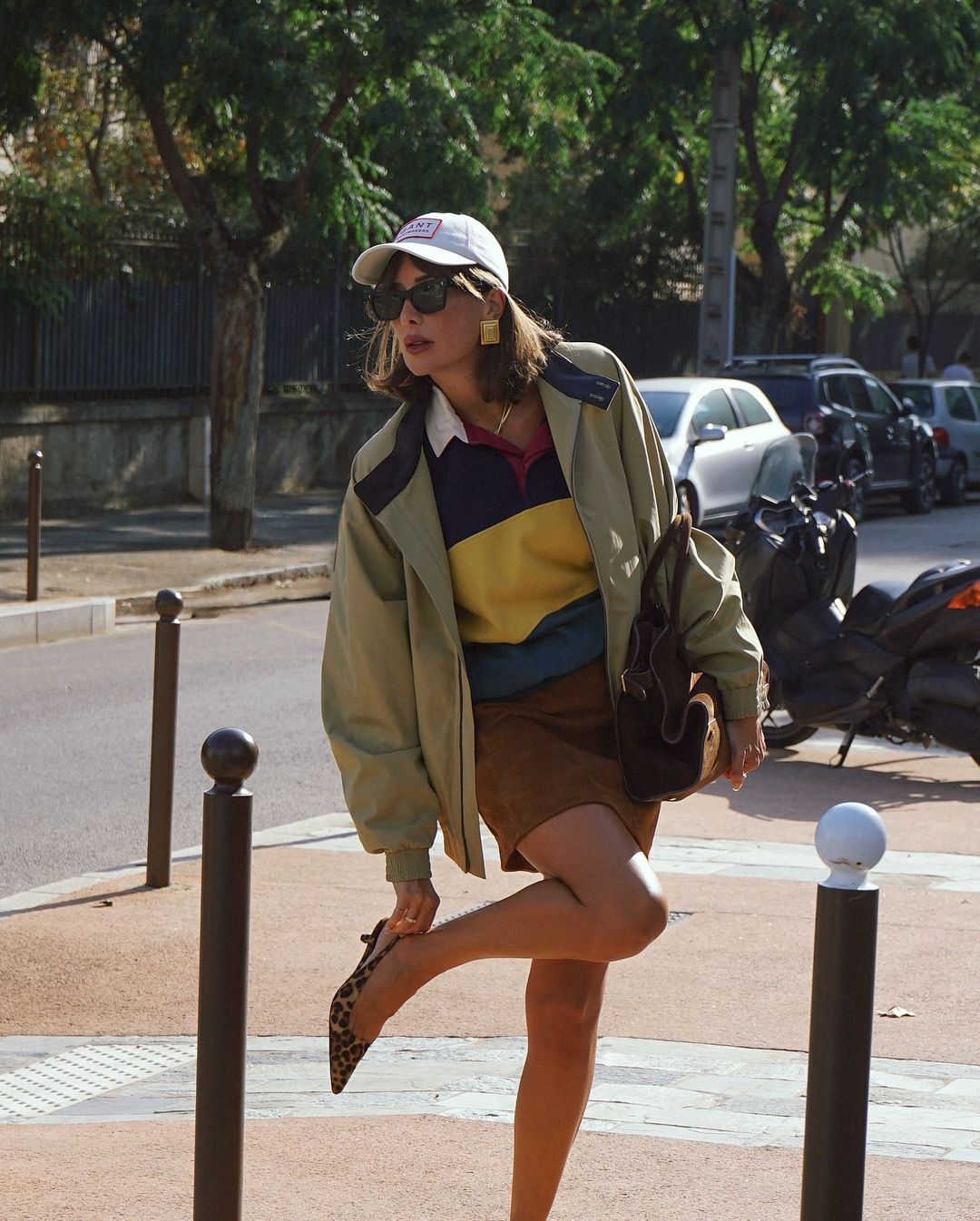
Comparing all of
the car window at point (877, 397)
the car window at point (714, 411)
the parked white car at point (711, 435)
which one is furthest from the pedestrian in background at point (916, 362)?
the car window at point (714, 411)

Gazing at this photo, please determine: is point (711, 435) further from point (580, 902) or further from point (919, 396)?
point (580, 902)

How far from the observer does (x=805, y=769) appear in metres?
8.88

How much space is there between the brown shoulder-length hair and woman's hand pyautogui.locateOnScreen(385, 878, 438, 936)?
899mm

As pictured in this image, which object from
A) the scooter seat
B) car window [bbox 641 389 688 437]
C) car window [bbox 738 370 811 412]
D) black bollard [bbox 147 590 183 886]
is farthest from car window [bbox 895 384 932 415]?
black bollard [bbox 147 590 183 886]

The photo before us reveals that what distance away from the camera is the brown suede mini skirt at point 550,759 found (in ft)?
10.6

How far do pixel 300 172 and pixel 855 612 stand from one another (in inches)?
373

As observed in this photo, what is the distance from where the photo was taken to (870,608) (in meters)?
8.65

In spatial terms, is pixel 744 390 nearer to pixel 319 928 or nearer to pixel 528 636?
pixel 319 928

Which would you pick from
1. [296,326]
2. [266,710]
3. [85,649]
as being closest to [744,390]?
[296,326]

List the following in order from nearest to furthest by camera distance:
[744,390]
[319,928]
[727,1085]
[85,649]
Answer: [727,1085]
[319,928]
[85,649]
[744,390]

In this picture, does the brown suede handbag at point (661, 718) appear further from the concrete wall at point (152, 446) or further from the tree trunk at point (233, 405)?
the concrete wall at point (152, 446)

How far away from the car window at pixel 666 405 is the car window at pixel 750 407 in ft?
3.26

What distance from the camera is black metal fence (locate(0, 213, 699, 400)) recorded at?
64.4 ft

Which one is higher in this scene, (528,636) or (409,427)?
(409,427)
